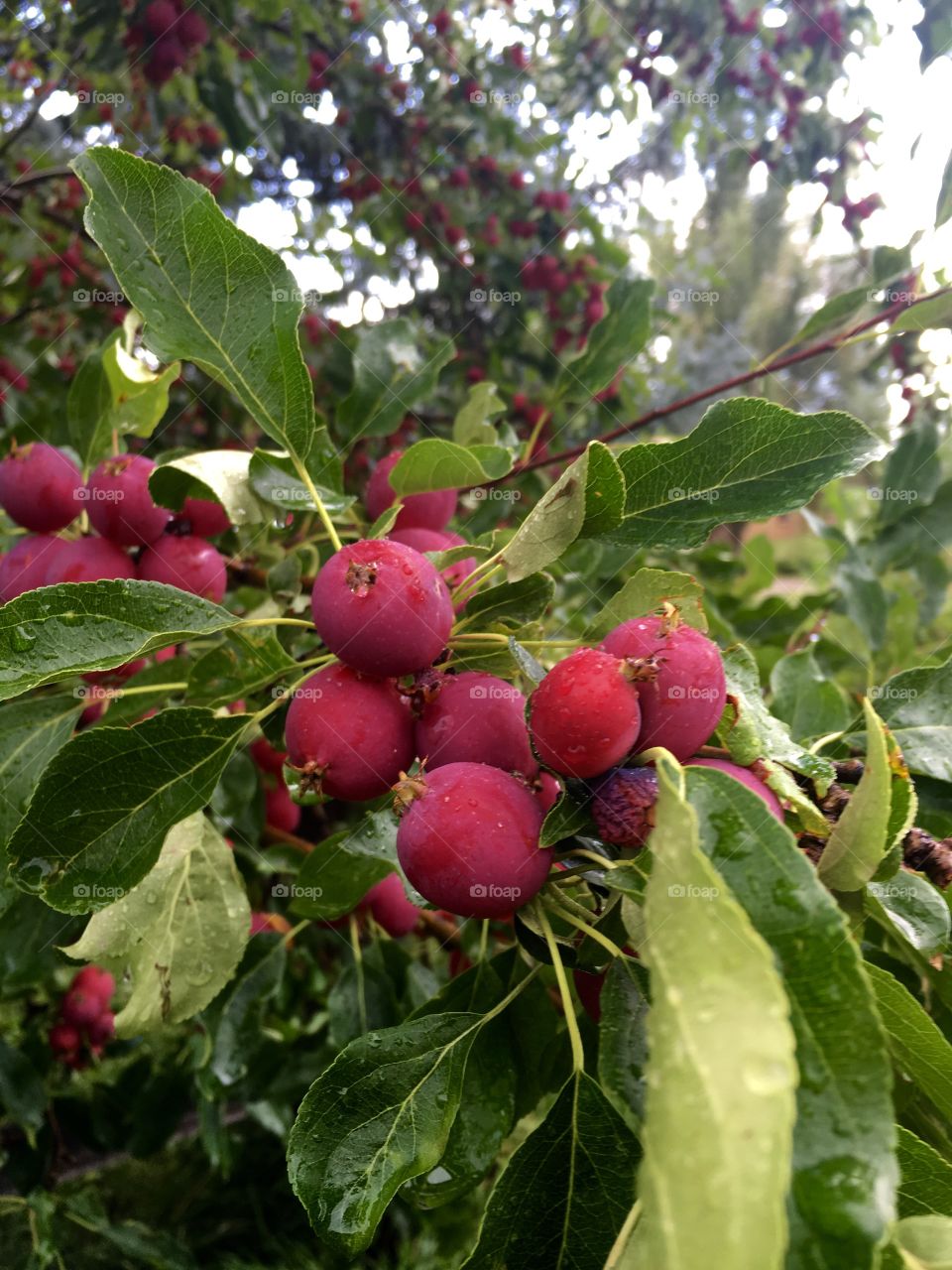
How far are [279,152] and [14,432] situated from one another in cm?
150

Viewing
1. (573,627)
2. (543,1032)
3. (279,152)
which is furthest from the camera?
(279,152)

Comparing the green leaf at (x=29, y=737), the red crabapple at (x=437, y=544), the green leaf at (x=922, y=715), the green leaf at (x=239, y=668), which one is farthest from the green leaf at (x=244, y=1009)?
→ the green leaf at (x=922, y=715)

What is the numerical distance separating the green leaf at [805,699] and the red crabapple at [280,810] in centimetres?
74

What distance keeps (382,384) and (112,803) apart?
29.3 inches

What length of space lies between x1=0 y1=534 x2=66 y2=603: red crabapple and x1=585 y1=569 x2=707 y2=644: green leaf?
0.61m

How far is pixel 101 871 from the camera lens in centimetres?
72

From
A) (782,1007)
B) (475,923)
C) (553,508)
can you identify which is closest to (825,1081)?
(782,1007)

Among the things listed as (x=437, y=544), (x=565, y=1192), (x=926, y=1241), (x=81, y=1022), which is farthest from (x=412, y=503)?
(x=81, y=1022)

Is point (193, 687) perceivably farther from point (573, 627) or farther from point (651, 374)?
point (651, 374)

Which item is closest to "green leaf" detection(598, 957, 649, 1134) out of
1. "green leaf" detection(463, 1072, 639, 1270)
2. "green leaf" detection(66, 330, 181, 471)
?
"green leaf" detection(463, 1072, 639, 1270)

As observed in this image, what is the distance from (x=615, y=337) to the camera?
135cm

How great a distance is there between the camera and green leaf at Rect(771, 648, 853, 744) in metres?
1.07

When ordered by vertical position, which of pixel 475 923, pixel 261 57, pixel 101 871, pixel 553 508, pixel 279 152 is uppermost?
pixel 261 57

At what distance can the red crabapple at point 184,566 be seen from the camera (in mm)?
938
